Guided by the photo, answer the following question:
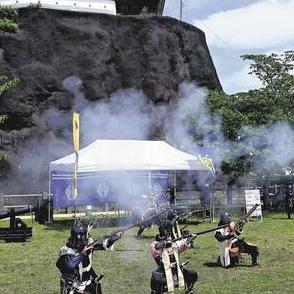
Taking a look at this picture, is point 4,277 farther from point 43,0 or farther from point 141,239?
point 43,0

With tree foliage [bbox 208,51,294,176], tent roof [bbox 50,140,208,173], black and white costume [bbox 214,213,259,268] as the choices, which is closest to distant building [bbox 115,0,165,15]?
tree foliage [bbox 208,51,294,176]

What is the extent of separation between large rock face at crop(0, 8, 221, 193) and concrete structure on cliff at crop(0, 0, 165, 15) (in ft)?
2.67

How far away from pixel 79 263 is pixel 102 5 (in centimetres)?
3795

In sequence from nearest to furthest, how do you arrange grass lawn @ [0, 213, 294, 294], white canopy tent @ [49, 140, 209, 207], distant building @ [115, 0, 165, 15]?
grass lawn @ [0, 213, 294, 294]
white canopy tent @ [49, 140, 209, 207]
distant building @ [115, 0, 165, 15]

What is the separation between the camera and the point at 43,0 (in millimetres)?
42281

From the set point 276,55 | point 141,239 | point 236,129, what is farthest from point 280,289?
point 276,55

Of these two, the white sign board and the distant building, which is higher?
the distant building

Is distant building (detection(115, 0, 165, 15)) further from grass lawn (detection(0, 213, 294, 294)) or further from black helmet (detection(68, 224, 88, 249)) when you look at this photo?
black helmet (detection(68, 224, 88, 249))

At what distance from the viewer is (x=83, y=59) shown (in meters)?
41.4

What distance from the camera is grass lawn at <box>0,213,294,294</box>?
12305 mm

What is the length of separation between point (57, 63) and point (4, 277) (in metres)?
28.8

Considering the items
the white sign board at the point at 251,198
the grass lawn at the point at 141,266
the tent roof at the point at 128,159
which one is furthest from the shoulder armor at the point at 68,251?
the white sign board at the point at 251,198

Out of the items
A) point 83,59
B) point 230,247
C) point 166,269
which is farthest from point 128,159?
point 83,59

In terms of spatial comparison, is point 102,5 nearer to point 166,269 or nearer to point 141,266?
point 141,266
